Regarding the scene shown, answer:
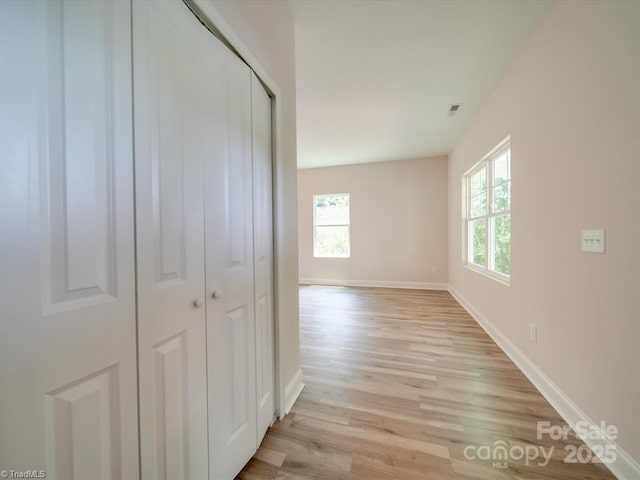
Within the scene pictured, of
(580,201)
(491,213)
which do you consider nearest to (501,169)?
(491,213)

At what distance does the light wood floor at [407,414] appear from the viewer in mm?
1204

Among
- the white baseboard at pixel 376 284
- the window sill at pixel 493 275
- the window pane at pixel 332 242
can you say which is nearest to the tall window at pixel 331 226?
the window pane at pixel 332 242

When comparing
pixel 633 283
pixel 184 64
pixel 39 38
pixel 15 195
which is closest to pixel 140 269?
pixel 15 195

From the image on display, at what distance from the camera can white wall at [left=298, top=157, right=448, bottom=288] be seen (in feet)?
16.6

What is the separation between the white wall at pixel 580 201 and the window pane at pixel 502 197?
35cm

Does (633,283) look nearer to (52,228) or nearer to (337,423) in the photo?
(337,423)

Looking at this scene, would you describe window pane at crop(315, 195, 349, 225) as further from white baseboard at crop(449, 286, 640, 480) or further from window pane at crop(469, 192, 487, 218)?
white baseboard at crop(449, 286, 640, 480)

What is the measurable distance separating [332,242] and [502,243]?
3529mm

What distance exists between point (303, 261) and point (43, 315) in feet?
17.8

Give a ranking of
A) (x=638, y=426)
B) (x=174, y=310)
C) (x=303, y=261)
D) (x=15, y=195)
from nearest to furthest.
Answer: (x=15, y=195) < (x=174, y=310) < (x=638, y=426) < (x=303, y=261)

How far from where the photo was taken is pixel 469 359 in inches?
87.6

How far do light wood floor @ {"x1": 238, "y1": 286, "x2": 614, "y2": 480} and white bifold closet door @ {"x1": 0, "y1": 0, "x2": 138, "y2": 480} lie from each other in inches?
35.6

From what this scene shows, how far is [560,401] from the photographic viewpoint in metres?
1.57

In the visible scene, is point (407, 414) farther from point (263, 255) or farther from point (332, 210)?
point (332, 210)
